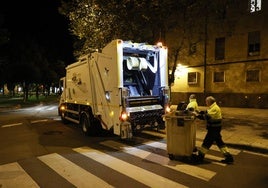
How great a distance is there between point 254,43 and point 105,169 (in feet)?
60.9

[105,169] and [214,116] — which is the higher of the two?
[214,116]

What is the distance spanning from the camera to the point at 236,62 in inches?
885

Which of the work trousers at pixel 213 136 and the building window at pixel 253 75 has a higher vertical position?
the building window at pixel 253 75

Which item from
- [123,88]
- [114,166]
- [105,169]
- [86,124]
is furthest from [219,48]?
[105,169]

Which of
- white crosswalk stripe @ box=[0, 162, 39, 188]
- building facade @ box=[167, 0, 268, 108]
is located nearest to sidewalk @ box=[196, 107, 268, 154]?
white crosswalk stripe @ box=[0, 162, 39, 188]

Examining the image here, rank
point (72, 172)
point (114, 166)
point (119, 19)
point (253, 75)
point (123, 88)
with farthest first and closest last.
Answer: point (253, 75), point (119, 19), point (123, 88), point (114, 166), point (72, 172)

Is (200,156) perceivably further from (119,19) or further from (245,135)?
(119,19)

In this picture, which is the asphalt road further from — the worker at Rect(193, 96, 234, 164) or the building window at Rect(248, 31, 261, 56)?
the building window at Rect(248, 31, 261, 56)

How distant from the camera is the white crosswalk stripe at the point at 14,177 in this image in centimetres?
577

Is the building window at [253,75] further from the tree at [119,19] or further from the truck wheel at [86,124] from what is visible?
the truck wheel at [86,124]

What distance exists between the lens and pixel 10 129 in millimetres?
13164

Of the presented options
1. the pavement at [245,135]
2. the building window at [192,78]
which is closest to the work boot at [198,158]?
the pavement at [245,135]

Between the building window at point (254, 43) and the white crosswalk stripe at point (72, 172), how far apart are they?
18.1 meters

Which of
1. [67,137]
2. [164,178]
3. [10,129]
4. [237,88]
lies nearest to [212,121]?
[164,178]
